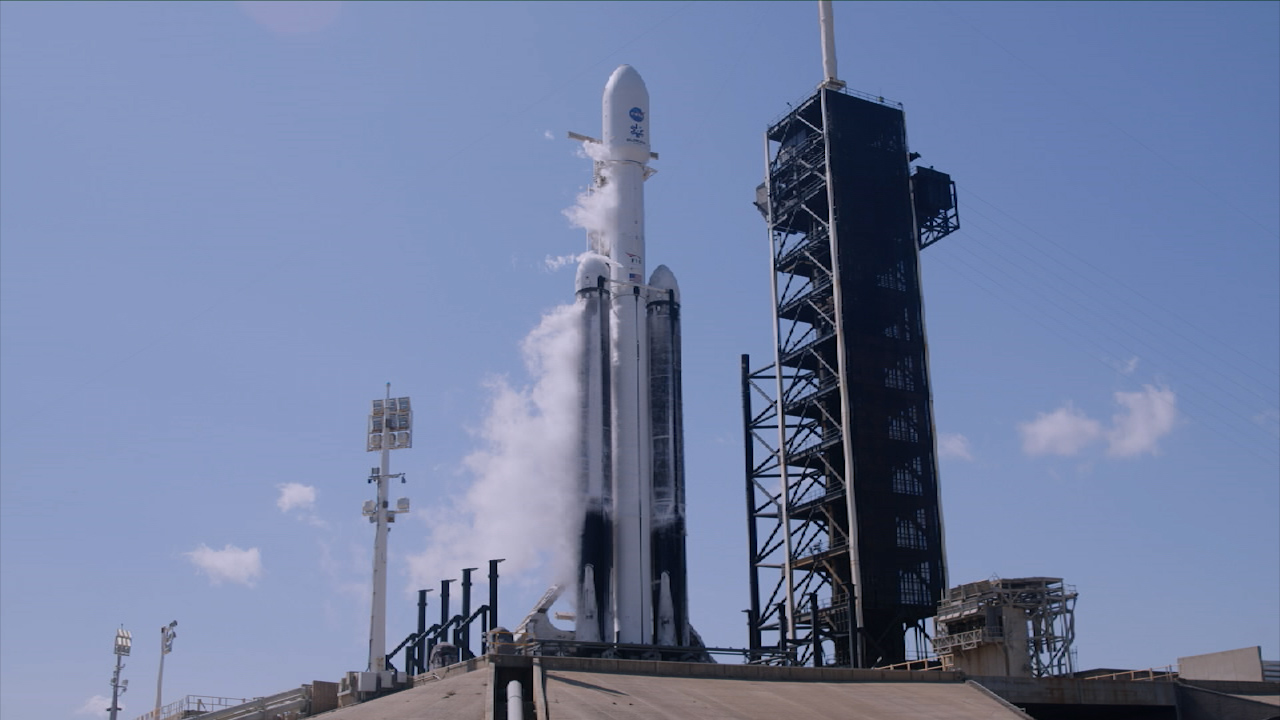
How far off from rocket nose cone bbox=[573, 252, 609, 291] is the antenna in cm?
2396

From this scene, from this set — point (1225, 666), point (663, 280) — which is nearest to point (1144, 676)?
point (1225, 666)

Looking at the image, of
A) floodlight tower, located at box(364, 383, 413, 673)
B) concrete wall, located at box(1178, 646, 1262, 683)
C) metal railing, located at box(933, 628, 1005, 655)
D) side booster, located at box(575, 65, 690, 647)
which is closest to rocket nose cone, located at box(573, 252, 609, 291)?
side booster, located at box(575, 65, 690, 647)

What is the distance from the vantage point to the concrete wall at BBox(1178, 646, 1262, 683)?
185 feet

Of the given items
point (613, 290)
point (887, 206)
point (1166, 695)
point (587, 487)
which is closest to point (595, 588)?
point (587, 487)

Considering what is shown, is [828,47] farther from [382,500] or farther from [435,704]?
[435,704]

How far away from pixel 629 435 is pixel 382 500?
513 inches

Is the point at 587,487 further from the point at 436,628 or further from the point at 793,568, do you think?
the point at 793,568

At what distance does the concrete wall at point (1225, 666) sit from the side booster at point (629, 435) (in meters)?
22.7

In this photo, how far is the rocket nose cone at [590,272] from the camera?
58.1 metres

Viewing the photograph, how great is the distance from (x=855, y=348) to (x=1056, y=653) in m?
21.8

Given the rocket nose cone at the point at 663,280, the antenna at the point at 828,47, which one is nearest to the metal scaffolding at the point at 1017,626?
the rocket nose cone at the point at 663,280

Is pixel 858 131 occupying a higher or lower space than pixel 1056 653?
higher

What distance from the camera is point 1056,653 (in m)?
53.6

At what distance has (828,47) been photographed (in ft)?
256
